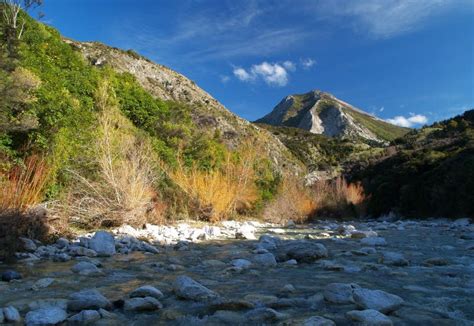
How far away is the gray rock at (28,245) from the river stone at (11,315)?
2.63m

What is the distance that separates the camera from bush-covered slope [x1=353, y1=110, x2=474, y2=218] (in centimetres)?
1397

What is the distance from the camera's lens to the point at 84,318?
2.28m

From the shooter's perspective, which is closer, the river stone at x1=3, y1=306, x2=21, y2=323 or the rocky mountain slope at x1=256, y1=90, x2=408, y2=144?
the river stone at x1=3, y1=306, x2=21, y2=323

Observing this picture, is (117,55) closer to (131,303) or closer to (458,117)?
(458,117)

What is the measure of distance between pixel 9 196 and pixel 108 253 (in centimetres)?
145

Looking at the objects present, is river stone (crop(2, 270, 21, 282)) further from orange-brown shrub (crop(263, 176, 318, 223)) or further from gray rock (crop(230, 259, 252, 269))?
orange-brown shrub (crop(263, 176, 318, 223))

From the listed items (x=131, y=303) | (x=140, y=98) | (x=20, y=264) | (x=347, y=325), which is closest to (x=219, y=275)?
(x=131, y=303)

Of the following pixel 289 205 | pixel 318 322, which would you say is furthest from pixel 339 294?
pixel 289 205

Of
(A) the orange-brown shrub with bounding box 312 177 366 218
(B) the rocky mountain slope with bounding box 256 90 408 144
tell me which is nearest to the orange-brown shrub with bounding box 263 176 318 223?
(A) the orange-brown shrub with bounding box 312 177 366 218

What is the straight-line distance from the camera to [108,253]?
16.0 feet

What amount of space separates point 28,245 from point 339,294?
3745 mm

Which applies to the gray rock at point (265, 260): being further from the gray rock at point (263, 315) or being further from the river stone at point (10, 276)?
the river stone at point (10, 276)

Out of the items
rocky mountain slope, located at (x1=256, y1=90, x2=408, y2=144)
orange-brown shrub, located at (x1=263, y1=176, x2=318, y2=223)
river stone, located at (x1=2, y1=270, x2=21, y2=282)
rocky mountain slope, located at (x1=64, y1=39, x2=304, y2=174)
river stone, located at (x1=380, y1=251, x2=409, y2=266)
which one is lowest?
river stone, located at (x1=2, y1=270, x2=21, y2=282)

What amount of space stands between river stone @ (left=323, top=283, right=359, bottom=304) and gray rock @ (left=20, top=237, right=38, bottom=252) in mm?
3577
